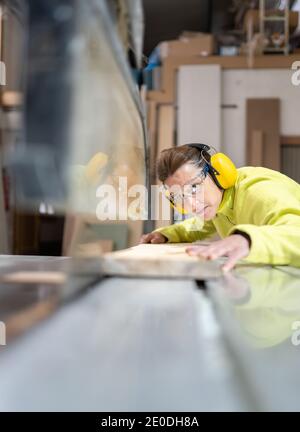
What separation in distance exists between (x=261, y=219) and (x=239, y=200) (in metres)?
0.05

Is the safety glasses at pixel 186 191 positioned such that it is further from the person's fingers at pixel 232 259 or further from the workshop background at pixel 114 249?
the person's fingers at pixel 232 259

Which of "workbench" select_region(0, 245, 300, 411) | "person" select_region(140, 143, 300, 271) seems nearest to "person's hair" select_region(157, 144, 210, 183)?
"person" select_region(140, 143, 300, 271)

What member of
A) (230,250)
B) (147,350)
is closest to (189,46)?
(230,250)

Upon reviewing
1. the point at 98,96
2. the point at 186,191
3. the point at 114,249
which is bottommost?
the point at 114,249

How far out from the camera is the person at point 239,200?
0.45 meters

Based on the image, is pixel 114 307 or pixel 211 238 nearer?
pixel 114 307

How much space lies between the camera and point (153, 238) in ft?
2.28

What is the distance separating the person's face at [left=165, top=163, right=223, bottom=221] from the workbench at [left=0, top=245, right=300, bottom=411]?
0.28m

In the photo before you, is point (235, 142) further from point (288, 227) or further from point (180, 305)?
point (180, 305)

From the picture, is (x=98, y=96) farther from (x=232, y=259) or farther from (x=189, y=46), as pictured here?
(x=189, y=46)

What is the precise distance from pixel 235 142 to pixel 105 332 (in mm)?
1067

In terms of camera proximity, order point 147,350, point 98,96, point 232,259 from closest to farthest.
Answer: point 147,350
point 232,259
point 98,96

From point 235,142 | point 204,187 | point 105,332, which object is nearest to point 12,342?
point 105,332

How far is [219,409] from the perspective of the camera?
0.39 feet
